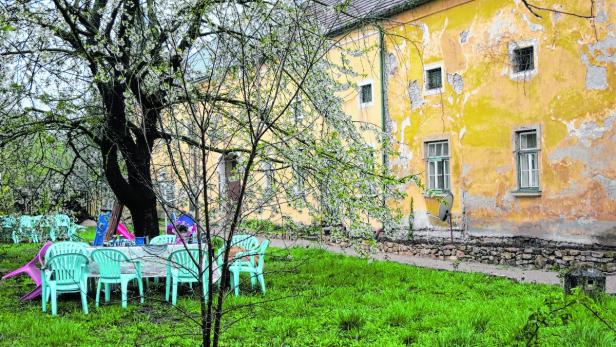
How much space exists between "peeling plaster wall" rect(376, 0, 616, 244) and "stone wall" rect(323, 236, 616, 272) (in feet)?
0.73

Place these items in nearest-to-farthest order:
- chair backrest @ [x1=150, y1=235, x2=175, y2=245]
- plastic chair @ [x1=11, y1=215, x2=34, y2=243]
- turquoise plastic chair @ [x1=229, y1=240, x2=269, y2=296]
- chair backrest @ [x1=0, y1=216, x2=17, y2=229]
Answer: turquoise plastic chair @ [x1=229, y1=240, x2=269, y2=296], chair backrest @ [x1=150, y1=235, x2=175, y2=245], chair backrest @ [x1=0, y1=216, x2=17, y2=229], plastic chair @ [x1=11, y1=215, x2=34, y2=243]

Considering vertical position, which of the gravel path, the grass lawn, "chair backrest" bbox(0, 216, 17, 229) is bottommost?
the gravel path

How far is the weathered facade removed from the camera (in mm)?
12273

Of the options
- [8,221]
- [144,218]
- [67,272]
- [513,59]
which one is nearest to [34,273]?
[67,272]

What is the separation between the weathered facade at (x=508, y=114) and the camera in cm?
1227

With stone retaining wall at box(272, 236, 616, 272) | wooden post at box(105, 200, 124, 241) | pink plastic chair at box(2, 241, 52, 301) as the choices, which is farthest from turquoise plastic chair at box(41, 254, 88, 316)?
stone retaining wall at box(272, 236, 616, 272)

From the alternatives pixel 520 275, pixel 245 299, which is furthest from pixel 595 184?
pixel 245 299

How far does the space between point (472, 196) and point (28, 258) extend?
1146 cm

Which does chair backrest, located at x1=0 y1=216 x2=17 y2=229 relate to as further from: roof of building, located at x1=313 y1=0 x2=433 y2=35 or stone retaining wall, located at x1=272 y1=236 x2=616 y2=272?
roof of building, located at x1=313 y1=0 x2=433 y2=35

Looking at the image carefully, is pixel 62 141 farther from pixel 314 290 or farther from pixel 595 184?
pixel 595 184

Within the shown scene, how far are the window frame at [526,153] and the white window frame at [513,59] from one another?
1.18 m

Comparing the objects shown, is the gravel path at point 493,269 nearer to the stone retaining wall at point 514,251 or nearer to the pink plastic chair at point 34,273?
the stone retaining wall at point 514,251

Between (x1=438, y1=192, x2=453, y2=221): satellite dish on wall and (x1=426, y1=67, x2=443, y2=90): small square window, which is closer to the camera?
(x1=438, y1=192, x2=453, y2=221): satellite dish on wall

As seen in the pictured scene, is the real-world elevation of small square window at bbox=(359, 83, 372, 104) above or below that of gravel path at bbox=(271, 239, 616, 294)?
above
